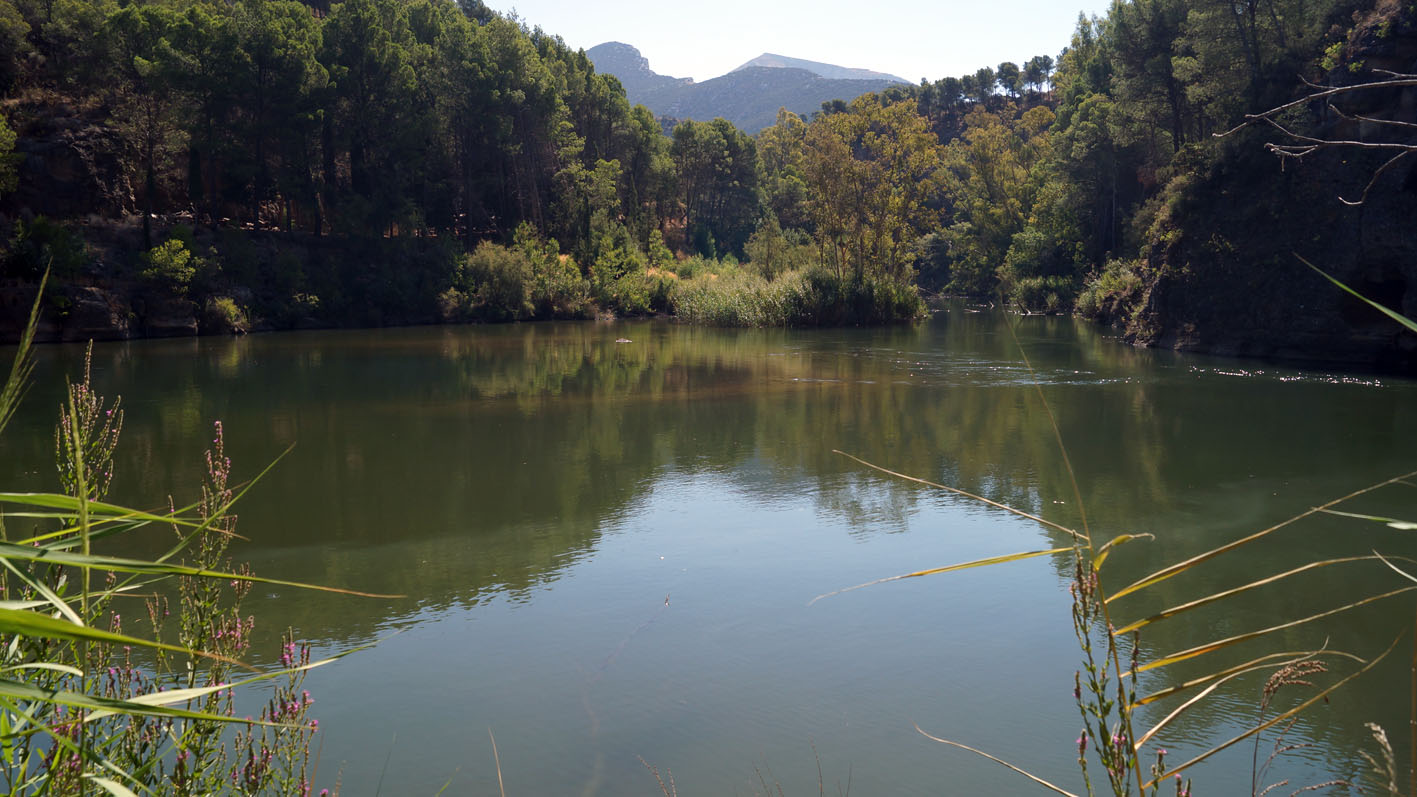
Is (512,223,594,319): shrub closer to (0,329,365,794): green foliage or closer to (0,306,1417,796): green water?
(0,306,1417,796): green water

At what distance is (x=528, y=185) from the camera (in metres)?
44.9

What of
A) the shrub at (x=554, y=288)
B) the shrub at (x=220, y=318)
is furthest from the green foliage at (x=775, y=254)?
the shrub at (x=220, y=318)

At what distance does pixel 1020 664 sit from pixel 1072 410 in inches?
344

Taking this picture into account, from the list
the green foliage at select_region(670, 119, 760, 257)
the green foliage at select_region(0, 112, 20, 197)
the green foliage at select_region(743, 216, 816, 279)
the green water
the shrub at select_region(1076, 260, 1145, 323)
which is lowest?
the green water

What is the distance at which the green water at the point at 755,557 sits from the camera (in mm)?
4211

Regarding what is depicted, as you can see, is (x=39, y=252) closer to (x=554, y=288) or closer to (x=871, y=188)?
(x=554, y=288)

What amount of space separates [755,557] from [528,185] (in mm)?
40520

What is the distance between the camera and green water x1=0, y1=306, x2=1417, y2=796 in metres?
4.21

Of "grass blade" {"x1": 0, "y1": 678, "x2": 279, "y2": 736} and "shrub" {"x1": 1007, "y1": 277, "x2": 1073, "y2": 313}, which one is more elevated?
"shrub" {"x1": 1007, "y1": 277, "x2": 1073, "y2": 313}

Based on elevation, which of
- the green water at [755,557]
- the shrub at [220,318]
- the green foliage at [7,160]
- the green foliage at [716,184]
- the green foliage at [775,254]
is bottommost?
the green water at [755,557]

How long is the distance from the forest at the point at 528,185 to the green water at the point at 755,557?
623cm

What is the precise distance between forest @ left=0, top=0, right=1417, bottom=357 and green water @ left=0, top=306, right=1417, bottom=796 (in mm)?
6227

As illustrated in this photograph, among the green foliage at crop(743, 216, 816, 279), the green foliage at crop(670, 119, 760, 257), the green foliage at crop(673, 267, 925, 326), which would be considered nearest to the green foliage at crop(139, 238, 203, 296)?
the green foliage at crop(673, 267, 925, 326)

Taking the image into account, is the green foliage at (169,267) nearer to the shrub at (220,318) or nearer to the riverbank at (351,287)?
the riverbank at (351,287)
